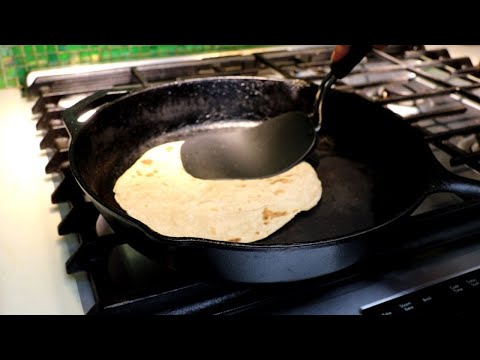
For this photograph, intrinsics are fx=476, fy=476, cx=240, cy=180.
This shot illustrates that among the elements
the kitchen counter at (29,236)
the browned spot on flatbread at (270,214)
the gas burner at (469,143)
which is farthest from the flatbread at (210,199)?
the gas burner at (469,143)

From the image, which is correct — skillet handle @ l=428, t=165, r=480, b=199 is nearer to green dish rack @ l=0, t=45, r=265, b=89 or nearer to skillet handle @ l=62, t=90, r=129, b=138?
skillet handle @ l=62, t=90, r=129, b=138

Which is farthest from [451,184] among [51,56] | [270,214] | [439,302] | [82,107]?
Answer: [51,56]

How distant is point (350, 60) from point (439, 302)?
1.39 ft

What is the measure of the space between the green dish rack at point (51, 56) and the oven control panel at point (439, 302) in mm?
955

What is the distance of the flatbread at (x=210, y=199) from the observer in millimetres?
774

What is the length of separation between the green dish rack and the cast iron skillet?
0.36 m

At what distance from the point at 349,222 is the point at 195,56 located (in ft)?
2.50

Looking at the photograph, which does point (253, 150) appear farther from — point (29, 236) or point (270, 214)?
point (29, 236)

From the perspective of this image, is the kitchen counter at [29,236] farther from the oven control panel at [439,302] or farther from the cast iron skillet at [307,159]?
the oven control panel at [439,302]

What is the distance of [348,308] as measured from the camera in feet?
2.10

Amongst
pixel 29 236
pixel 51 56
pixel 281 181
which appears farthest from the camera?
pixel 51 56

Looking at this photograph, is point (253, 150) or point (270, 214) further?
point (253, 150)

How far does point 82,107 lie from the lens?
0.83 metres

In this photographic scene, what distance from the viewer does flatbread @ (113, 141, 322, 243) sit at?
0.77m
